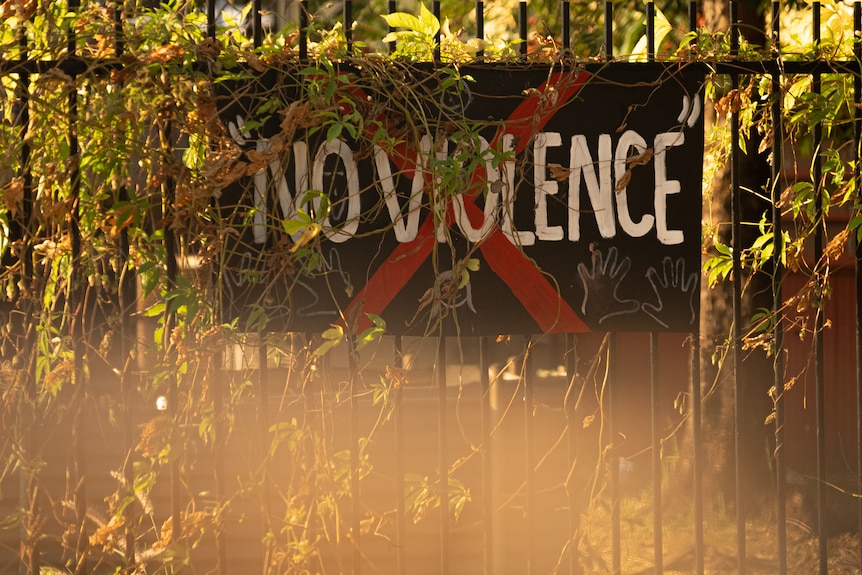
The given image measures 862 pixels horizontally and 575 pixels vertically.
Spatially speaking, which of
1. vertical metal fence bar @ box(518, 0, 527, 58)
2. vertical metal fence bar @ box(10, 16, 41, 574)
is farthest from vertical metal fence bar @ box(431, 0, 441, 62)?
vertical metal fence bar @ box(10, 16, 41, 574)

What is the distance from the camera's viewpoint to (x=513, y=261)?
3.20 m

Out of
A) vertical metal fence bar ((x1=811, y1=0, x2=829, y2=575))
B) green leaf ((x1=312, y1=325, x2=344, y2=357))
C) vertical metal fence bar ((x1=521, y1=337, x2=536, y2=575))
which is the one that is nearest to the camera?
green leaf ((x1=312, y1=325, x2=344, y2=357))

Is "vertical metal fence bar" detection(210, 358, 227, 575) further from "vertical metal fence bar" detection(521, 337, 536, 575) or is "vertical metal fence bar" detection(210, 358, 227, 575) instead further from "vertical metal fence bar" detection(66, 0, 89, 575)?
"vertical metal fence bar" detection(521, 337, 536, 575)

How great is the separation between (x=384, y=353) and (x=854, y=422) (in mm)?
4742

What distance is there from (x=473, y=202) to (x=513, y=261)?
0.81 feet

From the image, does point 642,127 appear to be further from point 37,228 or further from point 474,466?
point 474,466

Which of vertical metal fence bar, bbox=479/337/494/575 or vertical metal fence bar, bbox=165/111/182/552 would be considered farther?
vertical metal fence bar, bbox=479/337/494/575

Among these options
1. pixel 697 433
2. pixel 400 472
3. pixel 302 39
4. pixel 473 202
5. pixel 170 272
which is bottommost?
pixel 400 472

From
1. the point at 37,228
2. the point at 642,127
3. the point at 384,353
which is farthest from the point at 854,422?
the point at 37,228

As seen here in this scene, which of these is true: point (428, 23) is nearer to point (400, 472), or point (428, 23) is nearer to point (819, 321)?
point (400, 472)

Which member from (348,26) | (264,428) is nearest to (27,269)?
(264,428)

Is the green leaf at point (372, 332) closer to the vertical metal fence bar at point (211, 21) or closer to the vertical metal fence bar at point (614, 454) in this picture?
the vertical metal fence bar at point (614, 454)

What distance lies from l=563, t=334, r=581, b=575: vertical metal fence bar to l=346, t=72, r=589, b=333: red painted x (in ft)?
0.34

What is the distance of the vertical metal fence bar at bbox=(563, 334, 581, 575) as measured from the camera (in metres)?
3.25
